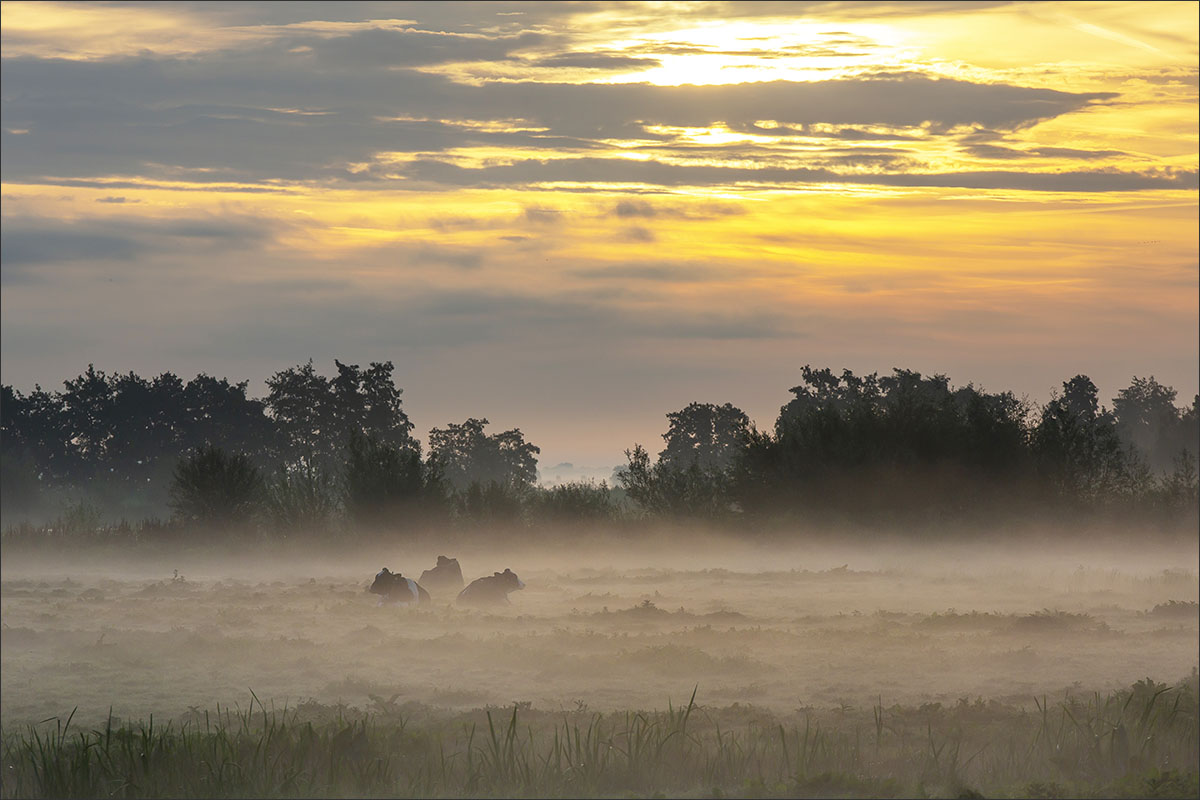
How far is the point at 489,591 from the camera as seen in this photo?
85.4 ft

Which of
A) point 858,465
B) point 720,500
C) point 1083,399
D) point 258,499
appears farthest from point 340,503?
point 1083,399

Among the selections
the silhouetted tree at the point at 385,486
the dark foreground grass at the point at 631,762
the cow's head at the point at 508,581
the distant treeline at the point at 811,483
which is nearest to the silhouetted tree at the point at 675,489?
the distant treeline at the point at 811,483

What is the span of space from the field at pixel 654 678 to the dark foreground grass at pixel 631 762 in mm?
38

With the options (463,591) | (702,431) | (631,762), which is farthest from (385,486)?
(702,431)

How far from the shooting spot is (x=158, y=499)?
83.5m

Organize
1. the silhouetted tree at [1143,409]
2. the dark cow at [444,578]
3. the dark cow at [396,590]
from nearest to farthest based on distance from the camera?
1. the dark cow at [396,590]
2. the dark cow at [444,578]
3. the silhouetted tree at [1143,409]

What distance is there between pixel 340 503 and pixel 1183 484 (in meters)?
33.7

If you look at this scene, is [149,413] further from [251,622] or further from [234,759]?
[234,759]

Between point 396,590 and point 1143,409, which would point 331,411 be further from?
point 1143,409

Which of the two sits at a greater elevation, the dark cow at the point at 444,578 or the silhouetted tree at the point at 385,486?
the silhouetted tree at the point at 385,486

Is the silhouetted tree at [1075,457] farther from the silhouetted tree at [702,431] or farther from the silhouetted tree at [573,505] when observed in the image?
the silhouetted tree at [702,431]

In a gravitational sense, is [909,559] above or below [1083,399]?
below

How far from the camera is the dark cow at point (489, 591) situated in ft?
A: 84.5

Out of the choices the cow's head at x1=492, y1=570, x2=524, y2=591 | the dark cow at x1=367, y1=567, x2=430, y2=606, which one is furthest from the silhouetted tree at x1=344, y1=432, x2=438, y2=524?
the cow's head at x1=492, y1=570, x2=524, y2=591
